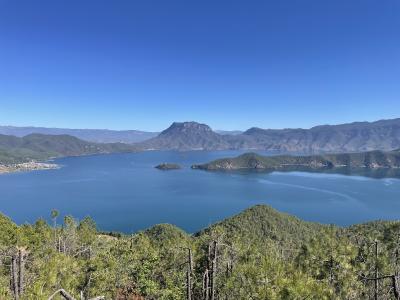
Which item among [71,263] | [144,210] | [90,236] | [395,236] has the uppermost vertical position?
[395,236]

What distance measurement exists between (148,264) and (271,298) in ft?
76.4

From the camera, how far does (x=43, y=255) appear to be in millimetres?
38031

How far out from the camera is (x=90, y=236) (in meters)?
53.7

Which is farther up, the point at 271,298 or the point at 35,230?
the point at 271,298

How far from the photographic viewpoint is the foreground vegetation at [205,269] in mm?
18156

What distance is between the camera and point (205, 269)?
29938mm

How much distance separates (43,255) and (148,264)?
11065 mm

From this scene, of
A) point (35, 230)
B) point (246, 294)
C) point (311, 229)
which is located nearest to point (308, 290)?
point (246, 294)

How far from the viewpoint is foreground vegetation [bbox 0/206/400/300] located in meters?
18.2

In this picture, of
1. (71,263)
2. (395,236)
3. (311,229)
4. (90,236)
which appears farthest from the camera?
(311,229)

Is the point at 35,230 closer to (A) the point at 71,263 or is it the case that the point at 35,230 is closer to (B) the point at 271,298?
(A) the point at 71,263

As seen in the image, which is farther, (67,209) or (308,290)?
(67,209)

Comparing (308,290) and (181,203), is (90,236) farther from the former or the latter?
(181,203)

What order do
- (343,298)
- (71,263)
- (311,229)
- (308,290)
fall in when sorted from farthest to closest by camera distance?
(311,229)
(71,263)
(343,298)
(308,290)
